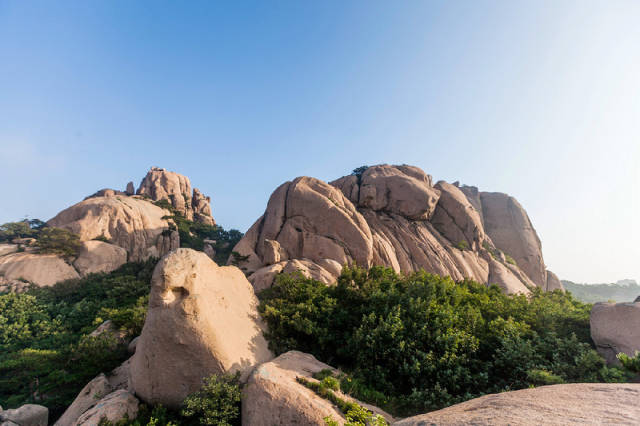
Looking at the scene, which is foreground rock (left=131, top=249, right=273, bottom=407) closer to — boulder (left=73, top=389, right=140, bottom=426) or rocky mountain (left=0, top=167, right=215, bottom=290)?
boulder (left=73, top=389, right=140, bottom=426)

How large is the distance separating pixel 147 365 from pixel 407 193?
25.9 meters

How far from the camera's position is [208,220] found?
177ft

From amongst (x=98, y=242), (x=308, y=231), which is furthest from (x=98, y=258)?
(x=308, y=231)

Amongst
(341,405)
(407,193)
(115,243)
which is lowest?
(341,405)

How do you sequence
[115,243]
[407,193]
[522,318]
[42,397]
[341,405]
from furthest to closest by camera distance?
[115,243]
[407,193]
[42,397]
[522,318]
[341,405]

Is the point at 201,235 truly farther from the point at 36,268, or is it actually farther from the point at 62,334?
the point at 62,334

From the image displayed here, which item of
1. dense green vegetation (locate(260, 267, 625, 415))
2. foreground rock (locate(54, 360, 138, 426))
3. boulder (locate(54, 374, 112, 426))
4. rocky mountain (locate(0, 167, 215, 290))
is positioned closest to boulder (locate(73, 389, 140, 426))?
foreground rock (locate(54, 360, 138, 426))

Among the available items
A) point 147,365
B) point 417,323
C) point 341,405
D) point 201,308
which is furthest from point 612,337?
point 147,365

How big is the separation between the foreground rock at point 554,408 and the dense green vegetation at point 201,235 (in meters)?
31.9

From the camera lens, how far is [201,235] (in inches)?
1710

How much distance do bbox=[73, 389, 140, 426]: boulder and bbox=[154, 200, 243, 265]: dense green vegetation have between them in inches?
989

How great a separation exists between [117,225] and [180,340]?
3153 centimetres

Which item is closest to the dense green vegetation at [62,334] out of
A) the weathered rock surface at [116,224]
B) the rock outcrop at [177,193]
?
the weathered rock surface at [116,224]

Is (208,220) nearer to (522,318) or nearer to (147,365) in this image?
(147,365)
